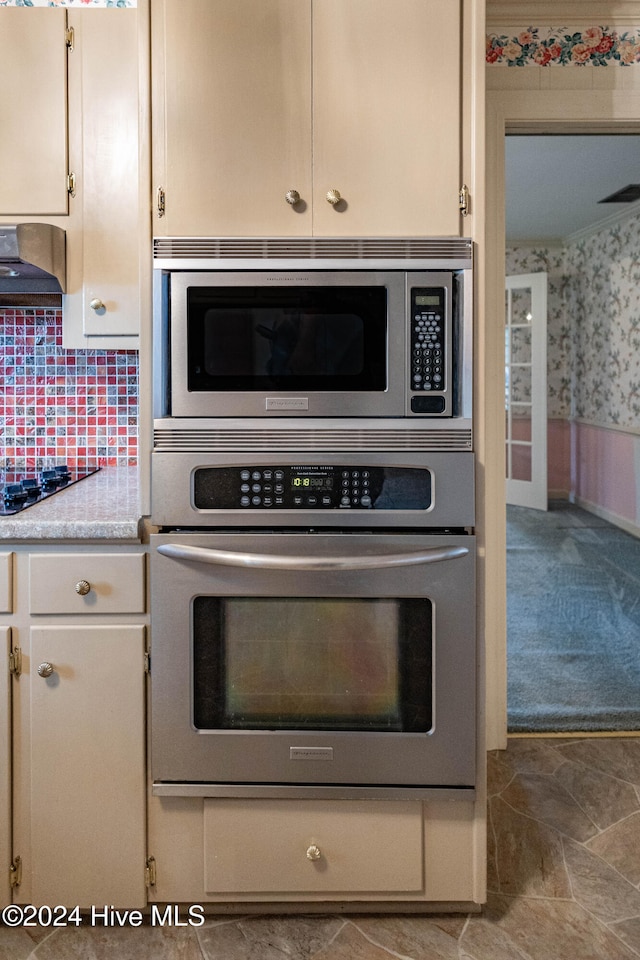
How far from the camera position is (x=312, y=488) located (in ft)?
5.13

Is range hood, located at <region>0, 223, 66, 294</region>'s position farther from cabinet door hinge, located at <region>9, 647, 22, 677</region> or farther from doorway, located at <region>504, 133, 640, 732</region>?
doorway, located at <region>504, 133, 640, 732</region>

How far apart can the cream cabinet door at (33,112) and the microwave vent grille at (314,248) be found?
59cm

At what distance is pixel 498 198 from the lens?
7.76 ft

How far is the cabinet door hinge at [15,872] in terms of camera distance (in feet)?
5.36

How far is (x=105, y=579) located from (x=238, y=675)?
1.17ft

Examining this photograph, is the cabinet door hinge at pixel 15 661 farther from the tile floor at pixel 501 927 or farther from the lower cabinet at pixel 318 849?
the tile floor at pixel 501 927

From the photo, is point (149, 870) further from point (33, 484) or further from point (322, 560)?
point (33, 484)

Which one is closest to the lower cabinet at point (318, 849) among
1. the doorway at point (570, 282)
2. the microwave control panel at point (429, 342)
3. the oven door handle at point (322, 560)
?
the oven door handle at point (322, 560)

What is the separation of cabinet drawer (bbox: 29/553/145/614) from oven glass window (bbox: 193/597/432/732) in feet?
0.52

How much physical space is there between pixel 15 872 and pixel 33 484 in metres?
0.93

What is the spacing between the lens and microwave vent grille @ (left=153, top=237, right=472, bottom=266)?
1.54m

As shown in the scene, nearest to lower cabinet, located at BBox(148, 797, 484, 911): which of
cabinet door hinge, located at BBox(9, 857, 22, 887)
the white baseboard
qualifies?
cabinet door hinge, located at BBox(9, 857, 22, 887)

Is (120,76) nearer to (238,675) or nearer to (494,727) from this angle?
(238,675)

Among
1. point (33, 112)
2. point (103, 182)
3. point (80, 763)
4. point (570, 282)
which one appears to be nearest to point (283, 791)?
point (80, 763)
